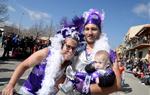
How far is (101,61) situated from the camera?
3.36 meters

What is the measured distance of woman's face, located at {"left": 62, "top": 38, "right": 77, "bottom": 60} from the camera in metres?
3.69

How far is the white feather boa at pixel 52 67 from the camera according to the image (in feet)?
12.3

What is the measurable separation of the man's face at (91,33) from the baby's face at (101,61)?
0.42 metres

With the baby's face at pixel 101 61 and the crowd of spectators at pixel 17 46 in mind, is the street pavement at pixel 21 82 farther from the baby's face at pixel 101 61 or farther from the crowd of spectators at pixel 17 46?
the baby's face at pixel 101 61

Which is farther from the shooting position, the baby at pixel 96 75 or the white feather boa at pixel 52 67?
the white feather boa at pixel 52 67

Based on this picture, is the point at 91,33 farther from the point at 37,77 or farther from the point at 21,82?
the point at 21,82

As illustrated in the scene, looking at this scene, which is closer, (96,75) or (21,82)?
(96,75)

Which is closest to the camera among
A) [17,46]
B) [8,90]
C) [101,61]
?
[101,61]

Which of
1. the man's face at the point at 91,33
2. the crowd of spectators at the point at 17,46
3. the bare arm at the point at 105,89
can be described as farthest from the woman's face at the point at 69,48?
the crowd of spectators at the point at 17,46

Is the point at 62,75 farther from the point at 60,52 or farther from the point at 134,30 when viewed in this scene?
the point at 134,30

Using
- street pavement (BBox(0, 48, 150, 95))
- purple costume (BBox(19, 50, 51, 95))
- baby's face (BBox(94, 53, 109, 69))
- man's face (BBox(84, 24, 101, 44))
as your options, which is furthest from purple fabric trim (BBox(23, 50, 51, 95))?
street pavement (BBox(0, 48, 150, 95))

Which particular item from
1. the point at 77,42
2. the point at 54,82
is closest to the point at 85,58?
the point at 77,42

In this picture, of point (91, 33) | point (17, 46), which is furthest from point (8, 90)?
point (17, 46)

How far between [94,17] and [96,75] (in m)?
0.79
